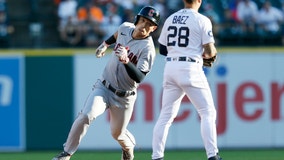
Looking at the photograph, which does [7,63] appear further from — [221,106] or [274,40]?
[274,40]

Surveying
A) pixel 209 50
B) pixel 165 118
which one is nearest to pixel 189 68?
pixel 209 50

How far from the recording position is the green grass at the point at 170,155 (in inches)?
473

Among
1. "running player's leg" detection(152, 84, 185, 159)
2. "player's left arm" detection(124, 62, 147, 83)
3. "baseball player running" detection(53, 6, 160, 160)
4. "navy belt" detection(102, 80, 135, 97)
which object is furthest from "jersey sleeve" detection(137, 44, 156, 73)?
"navy belt" detection(102, 80, 135, 97)

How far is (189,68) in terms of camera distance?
29.3 feet

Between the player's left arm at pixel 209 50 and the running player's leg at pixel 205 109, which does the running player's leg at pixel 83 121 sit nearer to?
the running player's leg at pixel 205 109

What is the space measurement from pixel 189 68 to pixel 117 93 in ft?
2.98

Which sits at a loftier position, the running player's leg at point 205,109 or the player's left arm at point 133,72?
the player's left arm at point 133,72

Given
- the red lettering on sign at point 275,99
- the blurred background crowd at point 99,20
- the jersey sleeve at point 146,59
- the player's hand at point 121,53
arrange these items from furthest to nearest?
the blurred background crowd at point 99,20 → the red lettering on sign at point 275,99 → the jersey sleeve at point 146,59 → the player's hand at point 121,53

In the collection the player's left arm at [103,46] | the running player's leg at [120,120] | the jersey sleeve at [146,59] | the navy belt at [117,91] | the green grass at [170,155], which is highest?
the player's left arm at [103,46]

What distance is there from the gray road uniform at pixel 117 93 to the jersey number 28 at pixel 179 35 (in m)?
0.24

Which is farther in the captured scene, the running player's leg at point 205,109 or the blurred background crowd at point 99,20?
the blurred background crowd at point 99,20

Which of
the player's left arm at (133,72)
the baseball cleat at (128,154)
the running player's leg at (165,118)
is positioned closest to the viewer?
the player's left arm at (133,72)

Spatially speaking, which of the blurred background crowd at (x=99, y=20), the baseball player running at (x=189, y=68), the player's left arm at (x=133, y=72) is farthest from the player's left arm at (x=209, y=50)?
the blurred background crowd at (x=99, y=20)

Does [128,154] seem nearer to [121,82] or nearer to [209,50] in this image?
[121,82]
